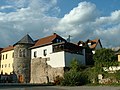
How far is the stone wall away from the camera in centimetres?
5156

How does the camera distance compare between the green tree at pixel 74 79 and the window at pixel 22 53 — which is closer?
the green tree at pixel 74 79

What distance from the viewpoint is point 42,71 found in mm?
56250

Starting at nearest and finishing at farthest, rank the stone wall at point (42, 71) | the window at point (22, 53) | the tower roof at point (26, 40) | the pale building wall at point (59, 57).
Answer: the pale building wall at point (59, 57)
the stone wall at point (42, 71)
the window at point (22, 53)
the tower roof at point (26, 40)

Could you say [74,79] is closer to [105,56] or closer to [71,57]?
[71,57]

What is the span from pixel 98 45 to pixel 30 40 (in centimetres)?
2076

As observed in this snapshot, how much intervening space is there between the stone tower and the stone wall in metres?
2.66

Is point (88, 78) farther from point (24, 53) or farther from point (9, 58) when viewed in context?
point (9, 58)

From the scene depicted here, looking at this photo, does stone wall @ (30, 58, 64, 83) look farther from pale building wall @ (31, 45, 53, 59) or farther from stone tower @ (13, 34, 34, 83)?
stone tower @ (13, 34, 34, 83)

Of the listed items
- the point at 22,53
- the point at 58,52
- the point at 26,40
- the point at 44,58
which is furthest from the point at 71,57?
the point at 26,40

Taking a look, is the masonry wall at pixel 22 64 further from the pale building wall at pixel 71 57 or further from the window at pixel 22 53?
the pale building wall at pixel 71 57

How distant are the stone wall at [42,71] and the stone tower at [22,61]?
8.73 ft

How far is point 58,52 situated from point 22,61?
1472cm

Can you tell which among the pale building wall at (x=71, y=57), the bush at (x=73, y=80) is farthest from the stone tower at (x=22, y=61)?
the bush at (x=73, y=80)

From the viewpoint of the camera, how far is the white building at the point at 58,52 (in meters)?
50.8
